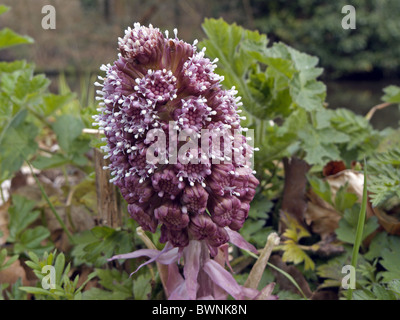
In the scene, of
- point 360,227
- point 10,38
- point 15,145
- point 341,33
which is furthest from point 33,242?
point 341,33

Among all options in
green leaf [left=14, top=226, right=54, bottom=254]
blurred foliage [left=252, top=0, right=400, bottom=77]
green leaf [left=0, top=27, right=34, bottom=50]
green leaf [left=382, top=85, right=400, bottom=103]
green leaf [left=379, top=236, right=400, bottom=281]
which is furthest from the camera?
blurred foliage [left=252, top=0, right=400, bottom=77]

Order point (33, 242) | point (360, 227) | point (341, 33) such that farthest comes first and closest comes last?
point (341, 33) < point (33, 242) < point (360, 227)

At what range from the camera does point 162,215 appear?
111 cm

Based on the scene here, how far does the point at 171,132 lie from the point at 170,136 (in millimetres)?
11

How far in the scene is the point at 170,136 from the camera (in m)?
1.10

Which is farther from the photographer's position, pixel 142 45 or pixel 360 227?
pixel 360 227

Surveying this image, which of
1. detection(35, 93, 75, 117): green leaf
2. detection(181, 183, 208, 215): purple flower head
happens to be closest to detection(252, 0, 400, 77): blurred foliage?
detection(35, 93, 75, 117): green leaf

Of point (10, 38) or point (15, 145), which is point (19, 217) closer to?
point (15, 145)

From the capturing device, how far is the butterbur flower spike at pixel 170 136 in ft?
3.60

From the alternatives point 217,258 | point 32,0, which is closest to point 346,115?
point 217,258

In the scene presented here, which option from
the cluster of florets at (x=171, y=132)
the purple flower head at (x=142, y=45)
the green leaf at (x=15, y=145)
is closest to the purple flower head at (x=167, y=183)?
the cluster of florets at (x=171, y=132)

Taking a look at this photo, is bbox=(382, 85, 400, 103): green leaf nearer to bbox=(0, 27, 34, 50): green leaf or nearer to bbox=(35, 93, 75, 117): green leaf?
bbox=(35, 93, 75, 117): green leaf

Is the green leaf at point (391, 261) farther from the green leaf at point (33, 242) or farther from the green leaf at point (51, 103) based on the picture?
the green leaf at point (51, 103)

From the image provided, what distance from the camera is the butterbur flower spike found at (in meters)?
1.10
